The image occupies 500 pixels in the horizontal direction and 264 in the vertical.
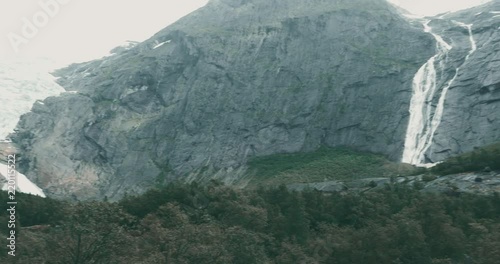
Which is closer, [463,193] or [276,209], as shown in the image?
[276,209]

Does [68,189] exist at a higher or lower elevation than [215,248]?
lower

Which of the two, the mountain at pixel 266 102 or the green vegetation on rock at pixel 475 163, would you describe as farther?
the mountain at pixel 266 102

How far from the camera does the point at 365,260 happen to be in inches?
1897

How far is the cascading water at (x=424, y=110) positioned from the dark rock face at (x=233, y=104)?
2.38 metres

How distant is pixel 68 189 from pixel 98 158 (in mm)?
14796

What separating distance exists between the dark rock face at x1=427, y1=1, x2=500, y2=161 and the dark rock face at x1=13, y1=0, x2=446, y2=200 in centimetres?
412

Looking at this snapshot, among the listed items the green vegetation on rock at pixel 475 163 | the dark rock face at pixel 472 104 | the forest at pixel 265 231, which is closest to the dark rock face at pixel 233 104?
the dark rock face at pixel 472 104

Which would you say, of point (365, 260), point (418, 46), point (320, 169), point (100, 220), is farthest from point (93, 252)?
point (418, 46)

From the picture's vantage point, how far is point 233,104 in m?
176

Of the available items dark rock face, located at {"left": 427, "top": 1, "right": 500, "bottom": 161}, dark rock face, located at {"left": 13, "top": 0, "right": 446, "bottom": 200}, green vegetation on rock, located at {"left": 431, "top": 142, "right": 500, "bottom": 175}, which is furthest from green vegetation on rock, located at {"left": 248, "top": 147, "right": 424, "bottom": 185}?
green vegetation on rock, located at {"left": 431, "top": 142, "right": 500, "bottom": 175}

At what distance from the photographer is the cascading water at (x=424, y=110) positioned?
5645 inches

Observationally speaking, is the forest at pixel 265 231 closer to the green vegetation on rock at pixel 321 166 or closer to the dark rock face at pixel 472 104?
the green vegetation on rock at pixel 321 166

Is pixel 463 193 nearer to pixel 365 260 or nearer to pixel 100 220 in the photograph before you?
pixel 365 260

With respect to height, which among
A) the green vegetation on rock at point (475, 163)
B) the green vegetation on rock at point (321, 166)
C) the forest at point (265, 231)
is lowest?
the green vegetation on rock at point (321, 166)
